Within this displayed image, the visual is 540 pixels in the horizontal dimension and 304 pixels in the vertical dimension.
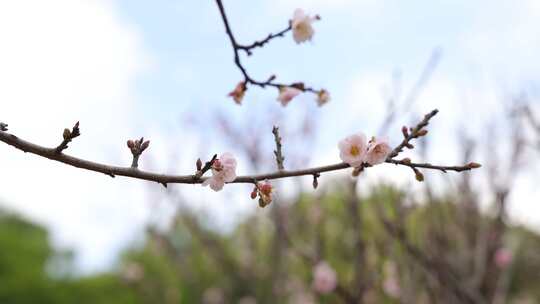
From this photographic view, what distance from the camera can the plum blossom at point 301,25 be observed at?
2.04 m

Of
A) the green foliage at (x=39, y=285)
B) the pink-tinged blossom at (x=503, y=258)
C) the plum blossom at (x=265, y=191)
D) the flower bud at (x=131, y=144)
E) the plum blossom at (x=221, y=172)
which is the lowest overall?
the pink-tinged blossom at (x=503, y=258)

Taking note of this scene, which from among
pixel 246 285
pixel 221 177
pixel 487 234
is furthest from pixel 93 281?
pixel 221 177

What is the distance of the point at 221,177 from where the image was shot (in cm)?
152

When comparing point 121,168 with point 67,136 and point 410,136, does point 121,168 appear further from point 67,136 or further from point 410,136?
point 410,136

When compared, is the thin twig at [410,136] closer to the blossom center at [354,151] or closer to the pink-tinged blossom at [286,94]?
the blossom center at [354,151]

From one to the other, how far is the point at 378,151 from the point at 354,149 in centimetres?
6

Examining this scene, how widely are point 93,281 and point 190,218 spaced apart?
18.5ft

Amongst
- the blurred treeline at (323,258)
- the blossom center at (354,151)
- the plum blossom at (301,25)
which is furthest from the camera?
the blurred treeline at (323,258)

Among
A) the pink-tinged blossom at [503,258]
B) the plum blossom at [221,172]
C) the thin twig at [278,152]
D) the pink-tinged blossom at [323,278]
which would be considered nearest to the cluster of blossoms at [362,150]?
the thin twig at [278,152]

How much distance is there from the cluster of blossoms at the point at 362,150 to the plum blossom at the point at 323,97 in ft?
1.96

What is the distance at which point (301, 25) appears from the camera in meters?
2.05

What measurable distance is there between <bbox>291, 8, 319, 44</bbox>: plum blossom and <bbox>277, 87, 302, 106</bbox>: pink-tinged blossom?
0.54 feet

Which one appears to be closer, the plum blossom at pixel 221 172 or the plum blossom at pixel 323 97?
the plum blossom at pixel 221 172

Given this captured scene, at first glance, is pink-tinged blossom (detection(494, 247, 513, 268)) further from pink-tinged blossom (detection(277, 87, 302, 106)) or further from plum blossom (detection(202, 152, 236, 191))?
plum blossom (detection(202, 152, 236, 191))
